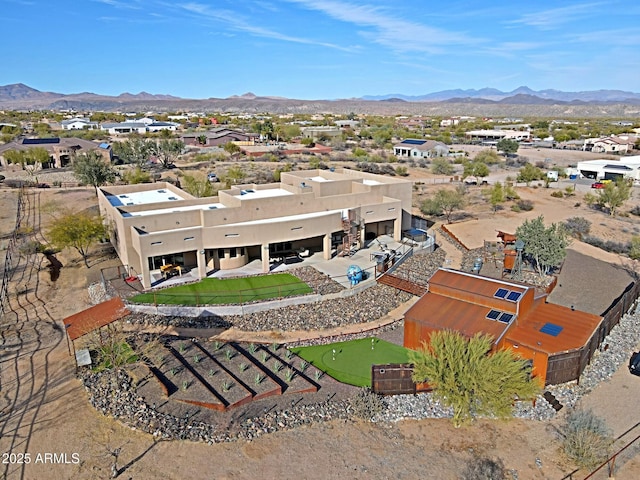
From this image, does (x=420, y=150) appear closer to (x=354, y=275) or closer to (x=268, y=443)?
(x=354, y=275)

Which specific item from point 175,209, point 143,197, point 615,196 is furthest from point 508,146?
point 175,209

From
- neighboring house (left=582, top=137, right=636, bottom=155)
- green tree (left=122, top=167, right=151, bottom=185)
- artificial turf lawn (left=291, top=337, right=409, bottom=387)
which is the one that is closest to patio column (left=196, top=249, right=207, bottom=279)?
artificial turf lawn (left=291, top=337, right=409, bottom=387)

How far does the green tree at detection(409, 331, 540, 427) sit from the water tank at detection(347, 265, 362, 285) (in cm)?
1209

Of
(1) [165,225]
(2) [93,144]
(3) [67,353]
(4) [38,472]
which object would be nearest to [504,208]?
(1) [165,225]

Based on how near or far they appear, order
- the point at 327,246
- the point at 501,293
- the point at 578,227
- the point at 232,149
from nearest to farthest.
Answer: the point at 501,293 < the point at 327,246 < the point at 578,227 < the point at 232,149

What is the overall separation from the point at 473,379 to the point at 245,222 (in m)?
20.7

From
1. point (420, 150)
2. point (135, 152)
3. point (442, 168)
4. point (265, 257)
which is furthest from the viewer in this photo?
point (420, 150)

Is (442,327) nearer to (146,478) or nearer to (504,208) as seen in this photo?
(146,478)

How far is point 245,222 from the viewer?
1325 inches

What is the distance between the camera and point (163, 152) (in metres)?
79.6

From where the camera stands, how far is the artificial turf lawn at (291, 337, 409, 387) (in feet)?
70.8

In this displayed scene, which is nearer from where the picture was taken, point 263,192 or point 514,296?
point 514,296

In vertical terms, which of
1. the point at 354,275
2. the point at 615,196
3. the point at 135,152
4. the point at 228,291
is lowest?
the point at 228,291

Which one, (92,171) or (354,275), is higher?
Result: (92,171)
